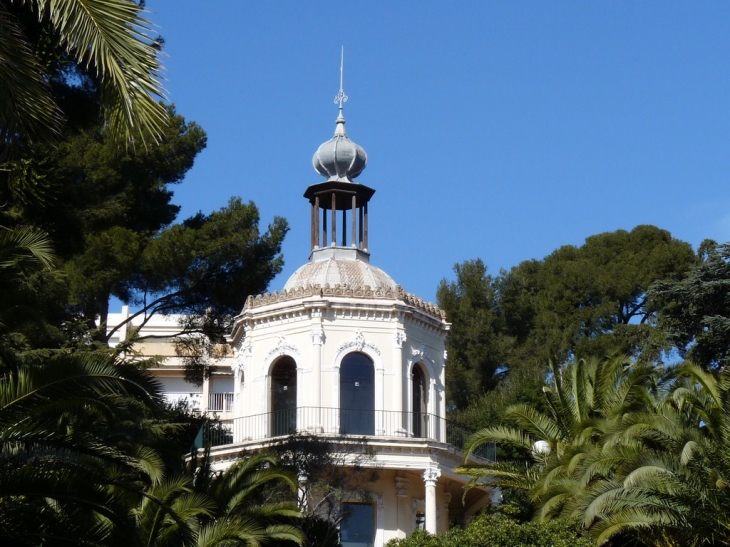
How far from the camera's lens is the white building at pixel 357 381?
1198 inches

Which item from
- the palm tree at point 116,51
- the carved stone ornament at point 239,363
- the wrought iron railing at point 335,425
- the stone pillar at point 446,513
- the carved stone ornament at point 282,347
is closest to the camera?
the palm tree at point 116,51

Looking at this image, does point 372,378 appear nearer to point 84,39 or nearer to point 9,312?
point 9,312

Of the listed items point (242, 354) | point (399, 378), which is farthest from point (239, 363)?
point (399, 378)

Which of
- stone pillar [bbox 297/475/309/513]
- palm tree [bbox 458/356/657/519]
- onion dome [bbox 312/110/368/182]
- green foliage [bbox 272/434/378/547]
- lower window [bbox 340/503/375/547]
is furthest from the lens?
onion dome [bbox 312/110/368/182]

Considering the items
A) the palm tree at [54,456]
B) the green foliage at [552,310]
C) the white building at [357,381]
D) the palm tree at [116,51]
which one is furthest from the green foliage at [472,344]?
the palm tree at [116,51]

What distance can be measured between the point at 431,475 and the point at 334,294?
475 cm

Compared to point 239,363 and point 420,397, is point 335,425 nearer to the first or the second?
point 420,397

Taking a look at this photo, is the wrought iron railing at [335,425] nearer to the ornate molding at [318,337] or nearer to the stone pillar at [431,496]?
the stone pillar at [431,496]

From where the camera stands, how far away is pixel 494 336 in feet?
152

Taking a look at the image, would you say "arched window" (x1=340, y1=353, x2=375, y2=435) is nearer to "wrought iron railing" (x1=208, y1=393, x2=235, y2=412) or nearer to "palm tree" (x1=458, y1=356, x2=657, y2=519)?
"palm tree" (x1=458, y1=356, x2=657, y2=519)

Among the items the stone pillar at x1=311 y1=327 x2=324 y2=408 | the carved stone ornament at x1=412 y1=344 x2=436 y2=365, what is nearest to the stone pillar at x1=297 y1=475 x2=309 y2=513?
the stone pillar at x1=311 y1=327 x2=324 y2=408

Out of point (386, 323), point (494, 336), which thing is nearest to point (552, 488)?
point (386, 323)

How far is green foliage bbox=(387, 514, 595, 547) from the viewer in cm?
2361

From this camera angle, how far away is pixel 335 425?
30.5 m
